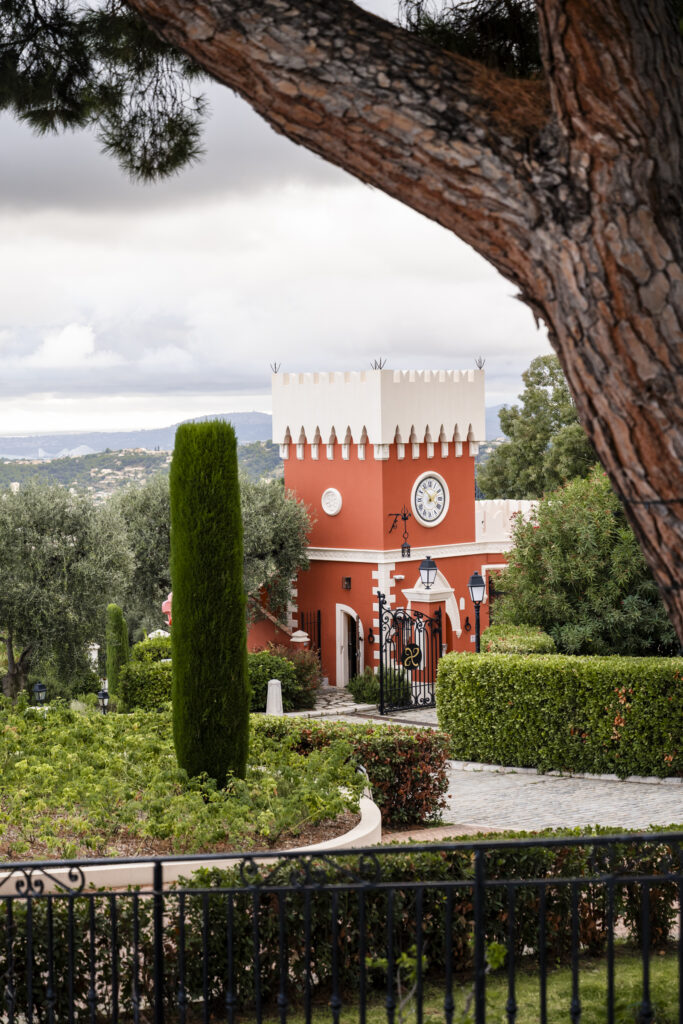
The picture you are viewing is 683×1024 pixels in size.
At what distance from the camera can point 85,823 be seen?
7871 millimetres

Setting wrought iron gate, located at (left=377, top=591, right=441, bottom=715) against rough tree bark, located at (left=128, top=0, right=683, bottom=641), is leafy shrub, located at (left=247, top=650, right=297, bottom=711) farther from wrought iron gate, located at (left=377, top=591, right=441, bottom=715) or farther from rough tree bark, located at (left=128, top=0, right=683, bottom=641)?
rough tree bark, located at (left=128, top=0, right=683, bottom=641)

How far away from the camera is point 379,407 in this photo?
2456cm

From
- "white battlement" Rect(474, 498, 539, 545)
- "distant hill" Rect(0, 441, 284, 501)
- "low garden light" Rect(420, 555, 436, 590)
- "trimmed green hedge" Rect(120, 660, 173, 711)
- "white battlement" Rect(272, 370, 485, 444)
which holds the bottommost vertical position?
"trimmed green hedge" Rect(120, 660, 173, 711)

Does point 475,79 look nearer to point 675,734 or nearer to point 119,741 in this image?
point 119,741

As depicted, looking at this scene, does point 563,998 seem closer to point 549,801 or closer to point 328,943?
point 328,943

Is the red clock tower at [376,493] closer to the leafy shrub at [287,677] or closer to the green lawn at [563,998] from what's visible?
the leafy shrub at [287,677]

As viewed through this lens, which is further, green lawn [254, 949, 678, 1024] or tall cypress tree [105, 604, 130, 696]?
tall cypress tree [105, 604, 130, 696]

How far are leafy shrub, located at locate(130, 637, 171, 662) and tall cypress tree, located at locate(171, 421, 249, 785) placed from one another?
12899 millimetres

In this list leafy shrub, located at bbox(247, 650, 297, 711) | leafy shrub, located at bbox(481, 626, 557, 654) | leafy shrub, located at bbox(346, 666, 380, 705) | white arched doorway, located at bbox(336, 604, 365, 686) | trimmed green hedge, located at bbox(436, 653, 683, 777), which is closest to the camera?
trimmed green hedge, located at bbox(436, 653, 683, 777)

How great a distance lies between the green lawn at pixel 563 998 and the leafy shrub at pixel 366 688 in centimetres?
1599

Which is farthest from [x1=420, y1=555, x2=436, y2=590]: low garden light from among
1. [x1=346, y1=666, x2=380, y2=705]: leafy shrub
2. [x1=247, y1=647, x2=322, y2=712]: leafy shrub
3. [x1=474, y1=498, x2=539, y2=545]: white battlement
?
[x1=474, y1=498, x2=539, y2=545]: white battlement

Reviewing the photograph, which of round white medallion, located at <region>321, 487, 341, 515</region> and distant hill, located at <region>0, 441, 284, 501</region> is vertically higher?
distant hill, located at <region>0, 441, 284, 501</region>

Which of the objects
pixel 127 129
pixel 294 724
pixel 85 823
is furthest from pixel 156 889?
pixel 294 724

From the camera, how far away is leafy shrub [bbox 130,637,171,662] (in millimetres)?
22411
